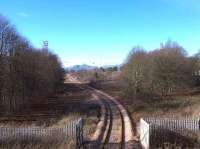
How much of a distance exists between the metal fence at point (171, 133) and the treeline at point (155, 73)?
118 feet

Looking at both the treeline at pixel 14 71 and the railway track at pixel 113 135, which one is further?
the treeline at pixel 14 71

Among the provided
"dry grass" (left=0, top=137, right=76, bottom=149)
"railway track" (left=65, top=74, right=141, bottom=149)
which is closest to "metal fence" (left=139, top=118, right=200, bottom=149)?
"railway track" (left=65, top=74, right=141, bottom=149)

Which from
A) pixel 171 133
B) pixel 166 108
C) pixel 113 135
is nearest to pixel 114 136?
pixel 113 135

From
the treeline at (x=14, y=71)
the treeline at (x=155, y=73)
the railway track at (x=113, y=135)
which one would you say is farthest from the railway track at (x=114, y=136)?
the treeline at (x=155, y=73)

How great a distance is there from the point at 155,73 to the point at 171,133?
131ft

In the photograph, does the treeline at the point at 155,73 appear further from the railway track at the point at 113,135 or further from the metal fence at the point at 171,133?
the metal fence at the point at 171,133

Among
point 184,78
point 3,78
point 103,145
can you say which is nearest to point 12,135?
point 103,145

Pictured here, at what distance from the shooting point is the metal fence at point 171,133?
19.7m

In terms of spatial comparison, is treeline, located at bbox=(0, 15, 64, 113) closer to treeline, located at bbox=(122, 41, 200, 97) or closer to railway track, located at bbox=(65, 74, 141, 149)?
railway track, located at bbox=(65, 74, 141, 149)

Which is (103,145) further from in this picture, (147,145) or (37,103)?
(37,103)

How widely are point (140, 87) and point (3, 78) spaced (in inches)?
933

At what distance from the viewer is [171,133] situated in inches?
832

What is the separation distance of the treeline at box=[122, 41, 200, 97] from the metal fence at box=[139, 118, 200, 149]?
3610 centimetres

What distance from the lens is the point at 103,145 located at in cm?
2191
